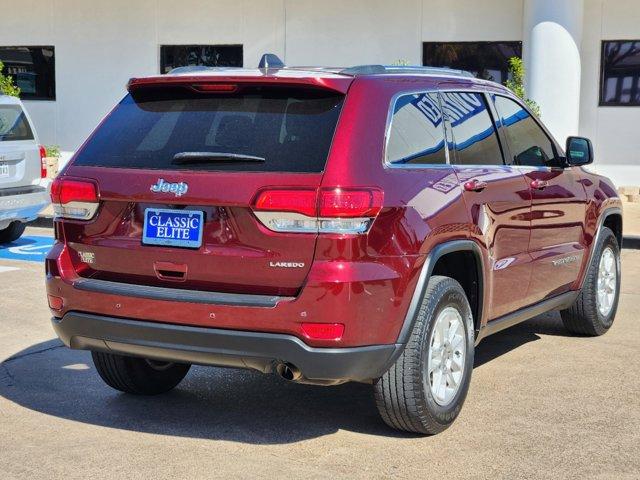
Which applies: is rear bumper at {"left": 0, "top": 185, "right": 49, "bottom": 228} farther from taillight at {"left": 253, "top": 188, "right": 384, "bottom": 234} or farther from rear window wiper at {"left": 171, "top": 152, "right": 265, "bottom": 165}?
taillight at {"left": 253, "top": 188, "right": 384, "bottom": 234}

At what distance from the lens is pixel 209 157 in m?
4.82

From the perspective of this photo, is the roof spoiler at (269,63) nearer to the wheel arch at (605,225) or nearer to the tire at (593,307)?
the wheel arch at (605,225)

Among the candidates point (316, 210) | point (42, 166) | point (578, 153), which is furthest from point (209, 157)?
point (42, 166)

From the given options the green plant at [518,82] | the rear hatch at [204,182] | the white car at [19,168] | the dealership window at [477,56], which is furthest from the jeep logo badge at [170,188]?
the dealership window at [477,56]

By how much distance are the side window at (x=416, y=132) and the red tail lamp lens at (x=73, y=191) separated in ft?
4.70

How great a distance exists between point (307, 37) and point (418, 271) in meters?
15.4

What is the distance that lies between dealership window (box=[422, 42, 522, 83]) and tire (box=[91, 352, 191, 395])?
45.0ft

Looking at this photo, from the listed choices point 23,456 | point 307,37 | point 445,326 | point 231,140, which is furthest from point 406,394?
point 307,37

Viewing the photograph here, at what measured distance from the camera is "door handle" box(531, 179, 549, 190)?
6.29m

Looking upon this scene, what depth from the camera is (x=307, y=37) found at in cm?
1973

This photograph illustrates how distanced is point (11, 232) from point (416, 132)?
8769 millimetres

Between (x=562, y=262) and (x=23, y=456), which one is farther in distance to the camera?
(x=562, y=262)

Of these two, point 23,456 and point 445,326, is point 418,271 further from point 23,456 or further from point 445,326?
point 23,456

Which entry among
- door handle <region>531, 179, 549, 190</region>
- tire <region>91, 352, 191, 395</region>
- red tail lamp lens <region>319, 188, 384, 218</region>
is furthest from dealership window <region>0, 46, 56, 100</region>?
red tail lamp lens <region>319, 188, 384, 218</region>
